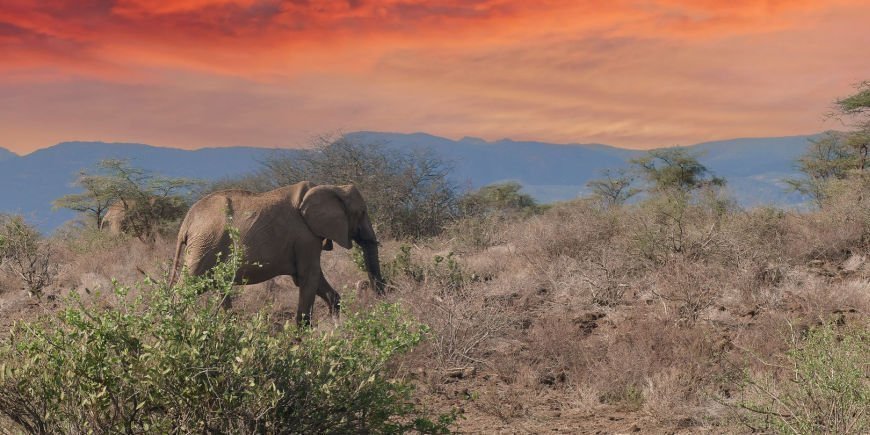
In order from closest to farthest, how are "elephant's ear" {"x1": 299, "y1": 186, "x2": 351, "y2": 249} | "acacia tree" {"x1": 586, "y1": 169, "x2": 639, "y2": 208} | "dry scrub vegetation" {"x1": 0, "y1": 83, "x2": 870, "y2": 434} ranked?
"dry scrub vegetation" {"x1": 0, "y1": 83, "x2": 870, "y2": 434}
"elephant's ear" {"x1": 299, "y1": 186, "x2": 351, "y2": 249}
"acacia tree" {"x1": 586, "y1": 169, "x2": 639, "y2": 208}

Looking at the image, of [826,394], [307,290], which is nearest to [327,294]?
[307,290]

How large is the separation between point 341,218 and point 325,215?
21cm

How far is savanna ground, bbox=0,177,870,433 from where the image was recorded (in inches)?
229

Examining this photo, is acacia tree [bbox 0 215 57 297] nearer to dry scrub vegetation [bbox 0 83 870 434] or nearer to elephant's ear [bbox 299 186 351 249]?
dry scrub vegetation [bbox 0 83 870 434]

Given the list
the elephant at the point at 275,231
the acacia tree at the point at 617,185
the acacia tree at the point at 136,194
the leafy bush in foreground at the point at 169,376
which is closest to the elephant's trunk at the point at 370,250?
the elephant at the point at 275,231

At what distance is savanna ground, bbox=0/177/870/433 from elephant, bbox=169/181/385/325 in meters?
0.44

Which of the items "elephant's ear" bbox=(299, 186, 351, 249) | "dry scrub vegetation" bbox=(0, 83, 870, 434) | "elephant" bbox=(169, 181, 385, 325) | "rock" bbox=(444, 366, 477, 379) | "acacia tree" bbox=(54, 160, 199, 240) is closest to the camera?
"dry scrub vegetation" bbox=(0, 83, 870, 434)

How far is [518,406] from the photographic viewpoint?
6.05 metres

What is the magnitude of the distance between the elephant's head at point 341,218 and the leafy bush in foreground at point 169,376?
4738 millimetres

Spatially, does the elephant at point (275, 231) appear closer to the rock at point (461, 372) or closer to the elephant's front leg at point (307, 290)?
the elephant's front leg at point (307, 290)

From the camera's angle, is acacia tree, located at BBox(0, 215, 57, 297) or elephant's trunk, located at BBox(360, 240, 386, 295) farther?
acacia tree, located at BBox(0, 215, 57, 297)

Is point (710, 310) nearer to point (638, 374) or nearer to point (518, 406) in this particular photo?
point (638, 374)

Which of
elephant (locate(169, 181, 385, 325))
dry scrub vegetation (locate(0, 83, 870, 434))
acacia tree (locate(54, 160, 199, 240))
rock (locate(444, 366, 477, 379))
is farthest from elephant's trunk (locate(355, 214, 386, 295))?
acacia tree (locate(54, 160, 199, 240))

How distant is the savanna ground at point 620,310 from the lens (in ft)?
19.1
